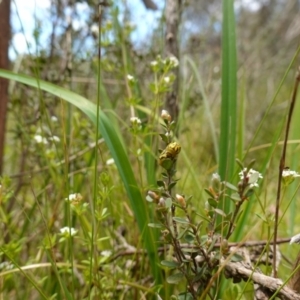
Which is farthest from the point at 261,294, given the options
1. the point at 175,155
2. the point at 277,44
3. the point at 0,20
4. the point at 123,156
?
the point at 277,44

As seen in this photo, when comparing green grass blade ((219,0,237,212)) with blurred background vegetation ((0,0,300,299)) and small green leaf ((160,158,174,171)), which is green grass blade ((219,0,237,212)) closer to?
blurred background vegetation ((0,0,300,299))

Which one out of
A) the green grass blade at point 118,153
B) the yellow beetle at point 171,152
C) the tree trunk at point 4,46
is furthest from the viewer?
the tree trunk at point 4,46

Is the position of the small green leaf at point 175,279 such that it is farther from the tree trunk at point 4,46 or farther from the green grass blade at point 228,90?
the tree trunk at point 4,46

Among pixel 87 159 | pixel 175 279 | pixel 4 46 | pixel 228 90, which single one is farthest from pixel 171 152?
pixel 87 159

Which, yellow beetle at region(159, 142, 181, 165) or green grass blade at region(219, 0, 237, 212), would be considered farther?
green grass blade at region(219, 0, 237, 212)

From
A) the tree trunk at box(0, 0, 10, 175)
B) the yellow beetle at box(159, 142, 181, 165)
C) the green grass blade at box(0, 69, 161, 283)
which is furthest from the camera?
the tree trunk at box(0, 0, 10, 175)

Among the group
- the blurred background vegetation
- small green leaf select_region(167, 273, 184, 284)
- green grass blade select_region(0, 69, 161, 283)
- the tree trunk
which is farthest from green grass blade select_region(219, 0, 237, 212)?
the tree trunk

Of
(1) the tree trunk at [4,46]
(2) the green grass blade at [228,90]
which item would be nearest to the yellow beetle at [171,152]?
(2) the green grass blade at [228,90]

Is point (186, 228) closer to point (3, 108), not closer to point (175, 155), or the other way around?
point (175, 155)
